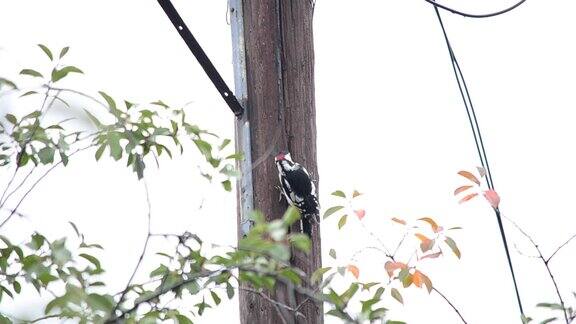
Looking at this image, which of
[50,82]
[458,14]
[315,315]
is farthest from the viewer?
[458,14]

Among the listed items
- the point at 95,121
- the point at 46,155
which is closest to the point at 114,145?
the point at 95,121

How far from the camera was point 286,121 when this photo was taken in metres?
3.93

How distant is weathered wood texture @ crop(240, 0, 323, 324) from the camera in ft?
12.8

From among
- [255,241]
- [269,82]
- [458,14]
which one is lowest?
[255,241]

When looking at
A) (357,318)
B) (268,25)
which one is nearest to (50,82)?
(357,318)

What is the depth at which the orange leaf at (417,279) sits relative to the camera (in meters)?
3.66

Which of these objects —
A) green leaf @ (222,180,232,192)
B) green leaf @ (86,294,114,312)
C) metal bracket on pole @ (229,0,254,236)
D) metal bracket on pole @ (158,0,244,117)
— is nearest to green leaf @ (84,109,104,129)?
green leaf @ (222,180,232,192)

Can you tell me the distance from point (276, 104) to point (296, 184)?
29 cm

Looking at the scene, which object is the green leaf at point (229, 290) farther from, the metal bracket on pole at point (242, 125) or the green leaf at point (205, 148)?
the metal bracket on pole at point (242, 125)

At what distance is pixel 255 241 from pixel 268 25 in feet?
5.62

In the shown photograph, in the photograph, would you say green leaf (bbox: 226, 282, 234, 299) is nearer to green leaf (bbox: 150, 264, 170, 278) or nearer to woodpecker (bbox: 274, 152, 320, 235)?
green leaf (bbox: 150, 264, 170, 278)

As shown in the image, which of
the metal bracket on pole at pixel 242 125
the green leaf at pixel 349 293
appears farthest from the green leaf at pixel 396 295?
the green leaf at pixel 349 293

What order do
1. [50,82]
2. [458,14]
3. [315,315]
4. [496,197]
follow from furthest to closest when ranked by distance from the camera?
[458,14] < [315,315] < [496,197] < [50,82]

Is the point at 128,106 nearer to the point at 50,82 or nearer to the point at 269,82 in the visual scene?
the point at 50,82
